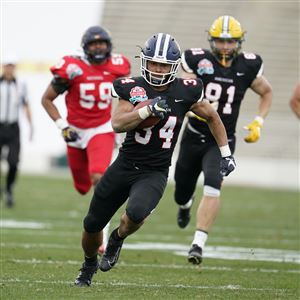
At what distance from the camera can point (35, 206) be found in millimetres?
11133

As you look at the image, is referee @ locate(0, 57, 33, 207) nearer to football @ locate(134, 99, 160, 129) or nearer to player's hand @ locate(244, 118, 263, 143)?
player's hand @ locate(244, 118, 263, 143)

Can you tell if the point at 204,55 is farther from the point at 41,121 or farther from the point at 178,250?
the point at 41,121

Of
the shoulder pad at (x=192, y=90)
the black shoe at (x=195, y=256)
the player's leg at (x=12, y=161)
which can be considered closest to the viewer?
the shoulder pad at (x=192, y=90)

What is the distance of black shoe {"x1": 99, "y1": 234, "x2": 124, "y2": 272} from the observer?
5211 mm

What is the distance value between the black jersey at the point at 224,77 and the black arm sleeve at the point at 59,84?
104cm

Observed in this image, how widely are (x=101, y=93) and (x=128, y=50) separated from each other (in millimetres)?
14814

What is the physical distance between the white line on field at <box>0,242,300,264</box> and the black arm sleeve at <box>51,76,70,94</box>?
1.27 meters

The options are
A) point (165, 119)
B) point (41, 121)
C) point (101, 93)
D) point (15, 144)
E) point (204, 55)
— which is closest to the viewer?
point (165, 119)

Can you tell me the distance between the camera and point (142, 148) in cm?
520

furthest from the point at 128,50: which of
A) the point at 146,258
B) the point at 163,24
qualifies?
the point at 146,258

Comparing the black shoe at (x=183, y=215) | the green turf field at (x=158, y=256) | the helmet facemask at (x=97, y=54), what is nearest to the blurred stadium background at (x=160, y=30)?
the green turf field at (x=158, y=256)

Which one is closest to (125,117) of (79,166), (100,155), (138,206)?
(138,206)

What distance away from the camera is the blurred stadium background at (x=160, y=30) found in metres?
19.3

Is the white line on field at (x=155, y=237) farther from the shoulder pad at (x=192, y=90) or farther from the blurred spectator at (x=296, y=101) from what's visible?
the shoulder pad at (x=192, y=90)
